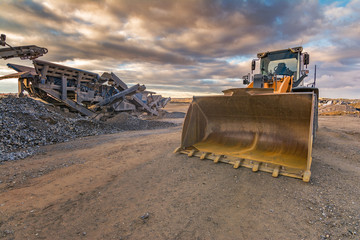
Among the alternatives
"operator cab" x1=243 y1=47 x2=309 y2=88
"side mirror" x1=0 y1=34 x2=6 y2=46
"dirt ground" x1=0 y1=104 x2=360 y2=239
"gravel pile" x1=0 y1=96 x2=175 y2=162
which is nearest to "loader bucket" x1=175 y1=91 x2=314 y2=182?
"dirt ground" x1=0 y1=104 x2=360 y2=239

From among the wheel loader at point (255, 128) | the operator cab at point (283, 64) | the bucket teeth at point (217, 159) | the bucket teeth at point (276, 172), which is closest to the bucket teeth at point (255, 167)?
the wheel loader at point (255, 128)

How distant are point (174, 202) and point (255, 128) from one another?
2.71 meters

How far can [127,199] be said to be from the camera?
2.56 m

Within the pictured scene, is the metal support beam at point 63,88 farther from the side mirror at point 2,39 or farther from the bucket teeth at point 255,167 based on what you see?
the bucket teeth at point 255,167

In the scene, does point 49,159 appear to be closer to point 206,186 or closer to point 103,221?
point 103,221

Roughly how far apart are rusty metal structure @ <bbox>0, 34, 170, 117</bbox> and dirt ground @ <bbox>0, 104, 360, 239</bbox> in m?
6.68

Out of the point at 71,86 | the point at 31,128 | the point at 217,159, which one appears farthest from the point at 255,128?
the point at 71,86

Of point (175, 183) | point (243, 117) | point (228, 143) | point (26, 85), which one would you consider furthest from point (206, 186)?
point (26, 85)

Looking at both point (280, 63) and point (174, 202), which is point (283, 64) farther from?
point (174, 202)

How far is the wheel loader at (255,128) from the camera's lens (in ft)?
11.3

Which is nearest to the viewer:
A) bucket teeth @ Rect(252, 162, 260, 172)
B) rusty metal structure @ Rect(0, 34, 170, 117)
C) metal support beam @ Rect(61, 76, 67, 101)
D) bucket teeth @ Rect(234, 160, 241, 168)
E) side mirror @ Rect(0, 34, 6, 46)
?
bucket teeth @ Rect(252, 162, 260, 172)

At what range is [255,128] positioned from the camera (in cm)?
436

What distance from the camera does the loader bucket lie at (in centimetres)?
345

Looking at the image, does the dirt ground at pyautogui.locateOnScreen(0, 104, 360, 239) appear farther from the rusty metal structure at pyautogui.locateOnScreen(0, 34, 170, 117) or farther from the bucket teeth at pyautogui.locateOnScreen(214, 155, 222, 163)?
the rusty metal structure at pyautogui.locateOnScreen(0, 34, 170, 117)
